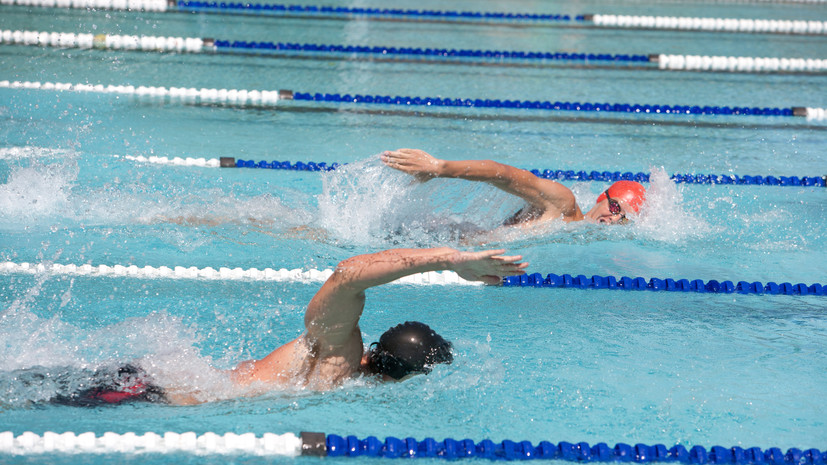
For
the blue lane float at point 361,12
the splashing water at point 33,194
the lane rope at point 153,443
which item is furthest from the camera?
the blue lane float at point 361,12

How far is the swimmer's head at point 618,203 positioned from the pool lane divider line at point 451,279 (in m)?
0.34

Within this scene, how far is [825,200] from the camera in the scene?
4.60m

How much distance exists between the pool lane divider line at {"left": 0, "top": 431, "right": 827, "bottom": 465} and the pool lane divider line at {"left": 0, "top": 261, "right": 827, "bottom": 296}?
1170mm

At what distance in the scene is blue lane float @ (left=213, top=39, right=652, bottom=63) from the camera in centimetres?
692

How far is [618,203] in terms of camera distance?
12.7ft

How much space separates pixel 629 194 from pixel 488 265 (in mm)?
2058

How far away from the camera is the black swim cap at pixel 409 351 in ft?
7.91

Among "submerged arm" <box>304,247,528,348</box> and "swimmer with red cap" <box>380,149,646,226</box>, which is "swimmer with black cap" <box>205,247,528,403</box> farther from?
"swimmer with red cap" <box>380,149,646,226</box>

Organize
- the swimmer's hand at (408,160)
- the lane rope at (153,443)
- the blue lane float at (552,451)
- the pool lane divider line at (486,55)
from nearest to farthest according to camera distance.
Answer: the lane rope at (153,443) < the blue lane float at (552,451) < the swimmer's hand at (408,160) < the pool lane divider line at (486,55)

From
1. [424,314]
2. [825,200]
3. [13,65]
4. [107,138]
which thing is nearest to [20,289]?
[424,314]

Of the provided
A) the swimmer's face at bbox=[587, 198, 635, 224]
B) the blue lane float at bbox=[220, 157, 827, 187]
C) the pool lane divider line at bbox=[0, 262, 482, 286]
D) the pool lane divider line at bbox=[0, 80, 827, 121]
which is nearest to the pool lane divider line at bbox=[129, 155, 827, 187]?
the blue lane float at bbox=[220, 157, 827, 187]

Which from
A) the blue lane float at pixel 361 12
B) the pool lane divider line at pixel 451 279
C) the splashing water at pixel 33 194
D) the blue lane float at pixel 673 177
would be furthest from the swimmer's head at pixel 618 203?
the blue lane float at pixel 361 12

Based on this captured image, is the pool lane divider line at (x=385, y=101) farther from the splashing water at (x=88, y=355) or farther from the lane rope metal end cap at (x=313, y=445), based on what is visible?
the lane rope metal end cap at (x=313, y=445)

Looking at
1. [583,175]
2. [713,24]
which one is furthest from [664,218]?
[713,24]
